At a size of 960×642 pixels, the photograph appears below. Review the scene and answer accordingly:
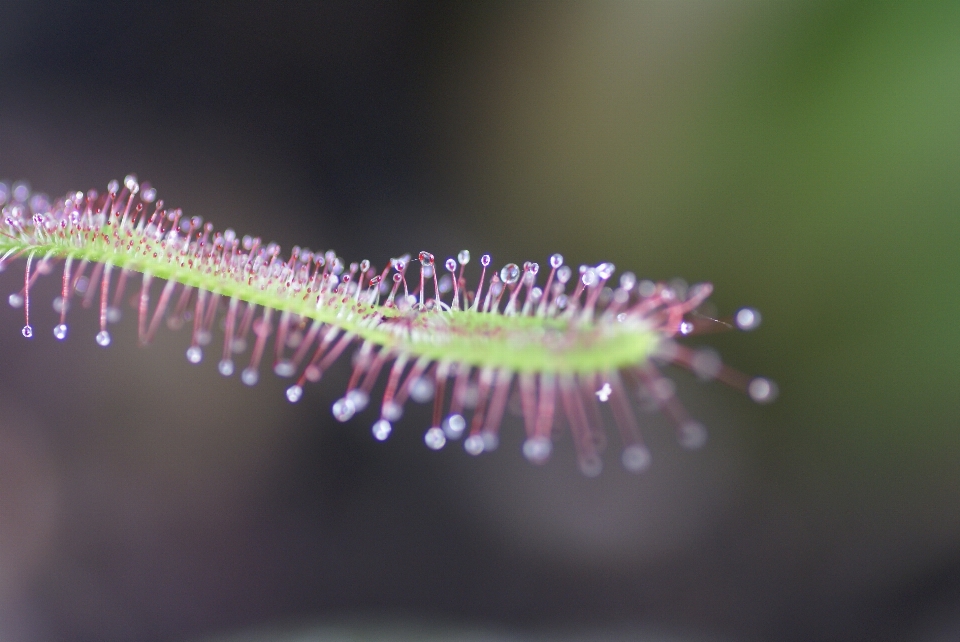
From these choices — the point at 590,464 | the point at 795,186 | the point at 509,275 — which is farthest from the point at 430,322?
the point at 795,186

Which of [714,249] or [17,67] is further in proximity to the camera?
[17,67]

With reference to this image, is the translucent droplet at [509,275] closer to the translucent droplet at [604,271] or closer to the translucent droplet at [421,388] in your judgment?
the translucent droplet at [604,271]

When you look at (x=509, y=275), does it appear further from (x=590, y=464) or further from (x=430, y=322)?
(x=590, y=464)

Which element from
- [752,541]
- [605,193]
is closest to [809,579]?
[752,541]

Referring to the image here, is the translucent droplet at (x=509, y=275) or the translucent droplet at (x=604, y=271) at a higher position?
the translucent droplet at (x=509, y=275)

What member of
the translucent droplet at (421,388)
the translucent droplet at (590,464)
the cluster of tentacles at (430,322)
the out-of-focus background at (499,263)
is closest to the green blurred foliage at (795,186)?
the out-of-focus background at (499,263)

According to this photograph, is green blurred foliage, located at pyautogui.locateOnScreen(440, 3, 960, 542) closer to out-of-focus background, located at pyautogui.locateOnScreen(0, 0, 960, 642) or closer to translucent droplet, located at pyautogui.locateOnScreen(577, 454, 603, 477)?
out-of-focus background, located at pyautogui.locateOnScreen(0, 0, 960, 642)

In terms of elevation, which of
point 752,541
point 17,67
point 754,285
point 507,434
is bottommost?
point 752,541

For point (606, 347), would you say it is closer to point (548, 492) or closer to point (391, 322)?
point (391, 322)
